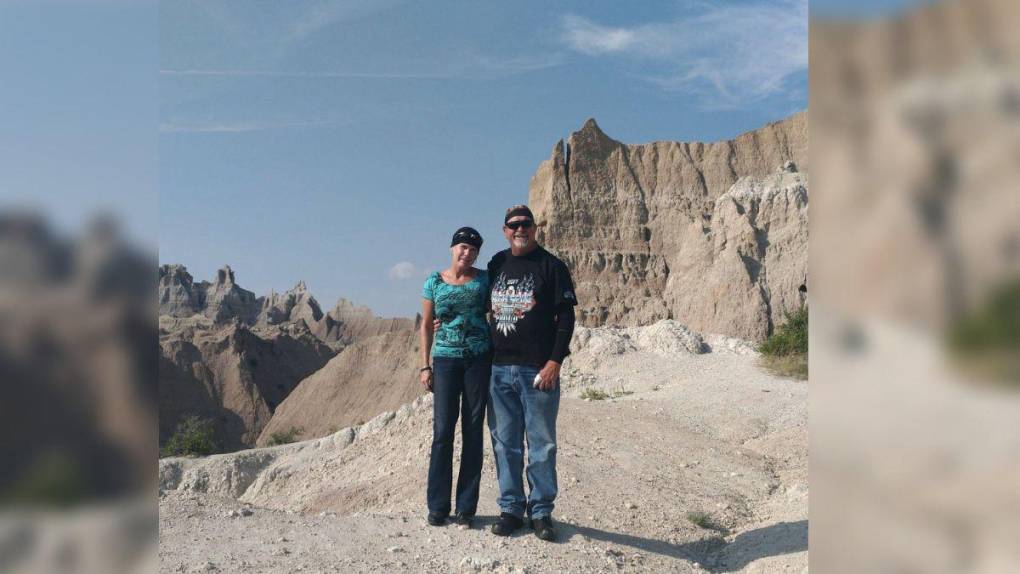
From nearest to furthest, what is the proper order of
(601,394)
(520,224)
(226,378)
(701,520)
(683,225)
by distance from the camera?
1. (520,224)
2. (701,520)
3. (601,394)
4. (226,378)
5. (683,225)

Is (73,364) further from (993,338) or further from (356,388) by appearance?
(356,388)

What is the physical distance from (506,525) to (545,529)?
0.25 meters

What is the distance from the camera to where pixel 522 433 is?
15.6 feet

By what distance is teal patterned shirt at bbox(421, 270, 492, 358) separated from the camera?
4746mm

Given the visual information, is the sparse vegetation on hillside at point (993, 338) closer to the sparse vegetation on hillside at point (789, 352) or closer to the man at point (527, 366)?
the man at point (527, 366)

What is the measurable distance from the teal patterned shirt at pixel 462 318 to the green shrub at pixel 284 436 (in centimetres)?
2279

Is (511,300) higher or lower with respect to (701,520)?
higher

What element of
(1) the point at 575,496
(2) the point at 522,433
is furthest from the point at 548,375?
(1) the point at 575,496

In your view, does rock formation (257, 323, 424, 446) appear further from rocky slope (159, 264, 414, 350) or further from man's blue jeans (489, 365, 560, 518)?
rocky slope (159, 264, 414, 350)

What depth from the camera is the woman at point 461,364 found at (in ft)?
15.6

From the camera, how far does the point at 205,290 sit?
248 ft

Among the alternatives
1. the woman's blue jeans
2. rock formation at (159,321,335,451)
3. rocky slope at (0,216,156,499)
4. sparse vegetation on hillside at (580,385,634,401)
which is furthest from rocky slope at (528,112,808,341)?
rocky slope at (0,216,156,499)

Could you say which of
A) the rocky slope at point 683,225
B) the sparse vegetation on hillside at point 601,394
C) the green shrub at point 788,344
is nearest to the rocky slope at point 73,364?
the sparse vegetation on hillside at point 601,394

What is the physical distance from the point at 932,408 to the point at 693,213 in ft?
130
